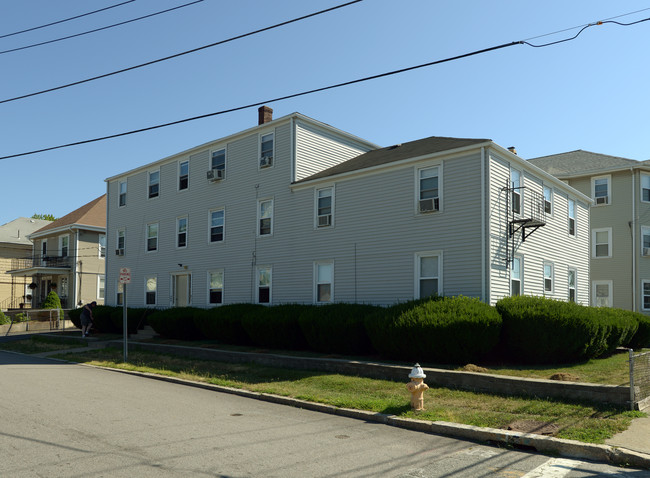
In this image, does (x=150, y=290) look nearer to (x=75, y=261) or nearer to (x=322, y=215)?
(x=322, y=215)

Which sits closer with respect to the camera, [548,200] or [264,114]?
[548,200]

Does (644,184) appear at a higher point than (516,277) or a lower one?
higher

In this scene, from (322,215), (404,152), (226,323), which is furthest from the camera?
(322,215)

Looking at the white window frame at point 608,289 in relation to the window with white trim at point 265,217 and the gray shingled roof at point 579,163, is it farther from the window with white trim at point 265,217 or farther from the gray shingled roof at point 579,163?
the window with white trim at point 265,217

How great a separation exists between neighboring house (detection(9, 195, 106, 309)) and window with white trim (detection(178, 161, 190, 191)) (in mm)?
15208

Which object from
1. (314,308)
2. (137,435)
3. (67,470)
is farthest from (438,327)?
(67,470)

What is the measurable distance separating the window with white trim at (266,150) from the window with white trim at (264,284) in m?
4.18

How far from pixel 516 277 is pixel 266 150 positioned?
11.0 metres

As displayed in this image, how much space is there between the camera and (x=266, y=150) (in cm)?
2292

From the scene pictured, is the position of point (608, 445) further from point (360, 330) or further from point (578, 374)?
point (360, 330)

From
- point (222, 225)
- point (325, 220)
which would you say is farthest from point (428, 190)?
point (222, 225)

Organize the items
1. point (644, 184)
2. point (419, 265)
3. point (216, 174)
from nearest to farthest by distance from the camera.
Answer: point (419, 265), point (216, 174), point (644, 184)

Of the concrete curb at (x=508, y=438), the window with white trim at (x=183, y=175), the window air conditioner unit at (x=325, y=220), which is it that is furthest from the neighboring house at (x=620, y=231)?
the concrete curb at (x=508, y=438)

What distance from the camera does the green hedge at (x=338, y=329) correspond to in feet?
51.3
